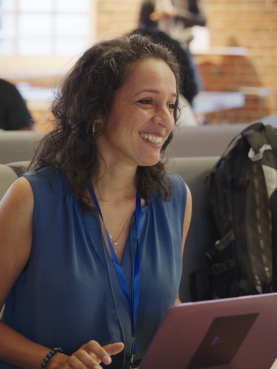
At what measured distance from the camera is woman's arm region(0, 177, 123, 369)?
964 mm

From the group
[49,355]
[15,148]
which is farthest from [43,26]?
[49,355]

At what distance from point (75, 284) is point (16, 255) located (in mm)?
151

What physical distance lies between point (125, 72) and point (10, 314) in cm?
67

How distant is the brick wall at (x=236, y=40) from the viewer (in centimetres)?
580

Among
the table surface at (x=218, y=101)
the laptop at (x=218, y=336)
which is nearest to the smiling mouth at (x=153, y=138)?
the laptop at (x=218, y=336)

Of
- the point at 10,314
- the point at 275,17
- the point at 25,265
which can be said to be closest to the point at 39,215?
the point at 25,265

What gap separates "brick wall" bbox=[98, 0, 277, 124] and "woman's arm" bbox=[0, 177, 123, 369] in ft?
16.8

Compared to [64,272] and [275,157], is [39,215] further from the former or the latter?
[275,157]

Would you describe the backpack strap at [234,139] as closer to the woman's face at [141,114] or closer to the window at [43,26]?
the woman's face at [141,114]

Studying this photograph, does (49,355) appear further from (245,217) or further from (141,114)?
(245,217)

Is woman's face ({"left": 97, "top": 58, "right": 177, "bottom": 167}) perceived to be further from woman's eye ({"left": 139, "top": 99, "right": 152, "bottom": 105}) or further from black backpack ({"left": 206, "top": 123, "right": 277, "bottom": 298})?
black backpack ({"left": 206, "top": 123, "right": 277, "bottom": 298})

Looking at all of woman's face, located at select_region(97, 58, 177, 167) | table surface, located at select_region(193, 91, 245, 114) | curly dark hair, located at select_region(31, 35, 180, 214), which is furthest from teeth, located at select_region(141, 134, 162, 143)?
table surface, located at select_region(193, 91, 245, 114)

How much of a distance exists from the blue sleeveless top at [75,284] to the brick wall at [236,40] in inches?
198

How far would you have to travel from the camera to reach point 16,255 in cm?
101
